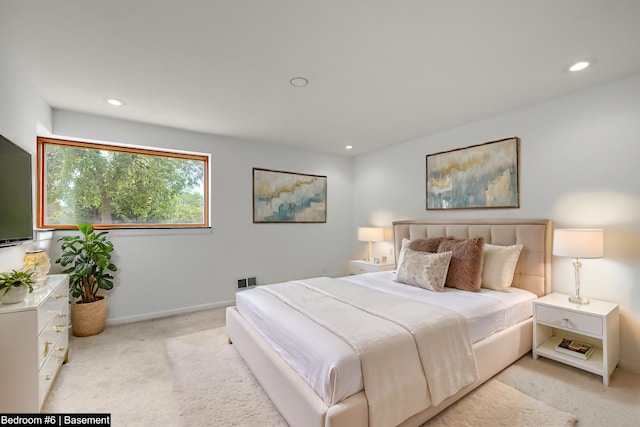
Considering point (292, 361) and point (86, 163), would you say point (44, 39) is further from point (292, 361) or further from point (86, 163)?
point (292, 361)

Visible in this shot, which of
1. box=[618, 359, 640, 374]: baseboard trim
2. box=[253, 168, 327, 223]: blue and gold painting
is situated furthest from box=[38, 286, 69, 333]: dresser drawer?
box=[618, 359, 640, 374]: baseboard trim

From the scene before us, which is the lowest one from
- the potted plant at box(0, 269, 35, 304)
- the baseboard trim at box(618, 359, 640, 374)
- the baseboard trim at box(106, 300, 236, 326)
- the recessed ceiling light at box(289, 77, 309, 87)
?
the baseboard trim at box(618, 359, 640, 374)

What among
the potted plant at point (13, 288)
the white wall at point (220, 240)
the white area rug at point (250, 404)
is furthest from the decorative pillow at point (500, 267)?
the potted plant at point (13, 288)

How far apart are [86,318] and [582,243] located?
185 inches

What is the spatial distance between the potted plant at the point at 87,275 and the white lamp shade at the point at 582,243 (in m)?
4.37

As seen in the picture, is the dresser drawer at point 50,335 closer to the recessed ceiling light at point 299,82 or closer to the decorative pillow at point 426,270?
the recessed ceiling light at point 299,82

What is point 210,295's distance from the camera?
3.91 metres

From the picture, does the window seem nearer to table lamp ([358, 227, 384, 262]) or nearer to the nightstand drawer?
table lamp ([358, 227, 384, 262])

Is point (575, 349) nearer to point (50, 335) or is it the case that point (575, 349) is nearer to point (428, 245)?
point (428, 245)

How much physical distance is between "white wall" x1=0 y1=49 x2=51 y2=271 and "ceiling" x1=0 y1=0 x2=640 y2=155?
0.12 m

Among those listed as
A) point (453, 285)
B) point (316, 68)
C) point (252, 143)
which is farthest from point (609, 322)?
point (252, 143)

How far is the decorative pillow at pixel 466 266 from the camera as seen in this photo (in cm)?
270

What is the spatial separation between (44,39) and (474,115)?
3.85 meters

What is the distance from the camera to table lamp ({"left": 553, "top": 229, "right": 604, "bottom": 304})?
7.45ft
